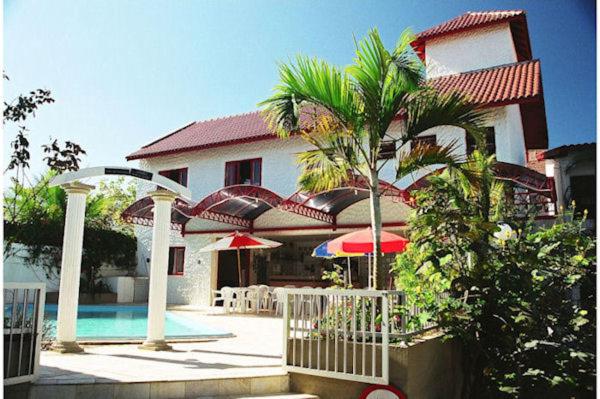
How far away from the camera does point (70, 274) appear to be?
21.3ft

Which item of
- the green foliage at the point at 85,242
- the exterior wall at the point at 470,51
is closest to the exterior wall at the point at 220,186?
the green foliage at the point at 85,242

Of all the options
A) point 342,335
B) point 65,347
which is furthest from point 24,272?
point 342,335

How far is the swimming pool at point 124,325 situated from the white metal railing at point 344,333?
135 inches

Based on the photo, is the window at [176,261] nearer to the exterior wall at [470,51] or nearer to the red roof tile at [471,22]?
the exterior wall at [470,51]

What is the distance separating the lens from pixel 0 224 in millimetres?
3617

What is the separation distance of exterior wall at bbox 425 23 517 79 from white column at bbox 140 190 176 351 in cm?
1143

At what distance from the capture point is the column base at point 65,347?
6.29 meters

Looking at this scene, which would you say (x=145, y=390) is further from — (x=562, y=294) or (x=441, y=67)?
(x=441, y=67)

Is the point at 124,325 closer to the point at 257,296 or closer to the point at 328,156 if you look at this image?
the point at 257,296

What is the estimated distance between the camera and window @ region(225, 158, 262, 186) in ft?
55.2

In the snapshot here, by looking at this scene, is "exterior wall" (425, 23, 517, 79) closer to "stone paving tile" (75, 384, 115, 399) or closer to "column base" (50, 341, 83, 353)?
"column base" (50, 341, 83, 353)

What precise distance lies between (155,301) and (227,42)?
143 inches

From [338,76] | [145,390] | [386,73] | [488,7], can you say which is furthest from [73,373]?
[488,7]

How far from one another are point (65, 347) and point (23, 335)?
1.94 metres
